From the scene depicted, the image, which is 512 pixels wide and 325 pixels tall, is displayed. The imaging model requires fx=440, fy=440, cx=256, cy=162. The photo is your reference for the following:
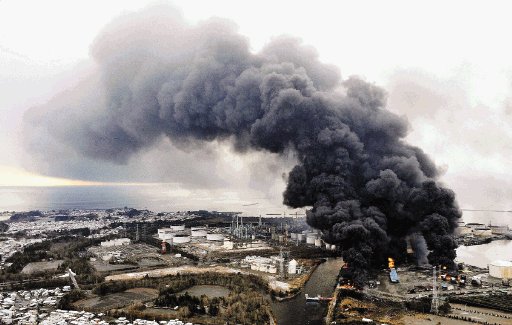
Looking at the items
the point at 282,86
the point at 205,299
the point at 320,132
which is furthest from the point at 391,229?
the point at 205,299

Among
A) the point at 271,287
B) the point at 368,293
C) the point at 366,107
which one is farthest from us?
the point at 366,107

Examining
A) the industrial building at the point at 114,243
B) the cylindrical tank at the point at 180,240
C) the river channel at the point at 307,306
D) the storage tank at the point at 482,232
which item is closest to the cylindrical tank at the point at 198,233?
the cylindrical tank at the point at 180,240

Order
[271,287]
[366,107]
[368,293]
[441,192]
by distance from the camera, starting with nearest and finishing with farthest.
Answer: [368,293], [271,287], [441,192], [366,107]

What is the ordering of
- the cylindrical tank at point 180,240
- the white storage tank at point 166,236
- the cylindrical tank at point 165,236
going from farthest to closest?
the cylindrical tank at point 165,236
the white storage tank at point 166,236
the cylindrical tank at point 180,240

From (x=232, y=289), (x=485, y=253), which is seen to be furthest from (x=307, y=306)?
(x=485, y=253)

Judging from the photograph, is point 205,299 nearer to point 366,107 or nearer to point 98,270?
point 98,270

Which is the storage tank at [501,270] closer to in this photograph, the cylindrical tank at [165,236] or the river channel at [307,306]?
the river channel at [307,306]

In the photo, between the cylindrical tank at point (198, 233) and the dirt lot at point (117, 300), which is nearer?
the dirt lot at point (117, 300)

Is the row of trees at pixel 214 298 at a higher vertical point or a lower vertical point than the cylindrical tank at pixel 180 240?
lower

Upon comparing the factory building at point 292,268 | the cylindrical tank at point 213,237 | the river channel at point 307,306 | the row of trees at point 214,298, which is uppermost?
the cylindrical tank at point 213,237
